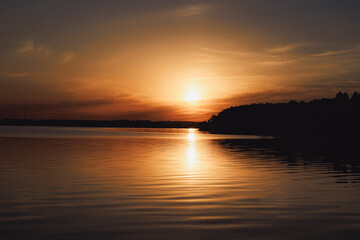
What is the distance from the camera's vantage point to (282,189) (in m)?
21.1

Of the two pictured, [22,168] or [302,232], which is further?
[22,168]

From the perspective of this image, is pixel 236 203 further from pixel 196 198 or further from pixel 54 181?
pixel 54 181

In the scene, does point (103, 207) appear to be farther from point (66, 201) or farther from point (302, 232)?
point (302, 232)

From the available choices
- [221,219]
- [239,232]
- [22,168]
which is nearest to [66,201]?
[221,219]

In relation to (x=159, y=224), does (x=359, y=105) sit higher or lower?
higher

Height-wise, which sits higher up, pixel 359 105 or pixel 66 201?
pixel 359 105

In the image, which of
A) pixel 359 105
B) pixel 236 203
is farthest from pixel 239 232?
pixel 359 105

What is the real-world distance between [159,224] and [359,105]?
203 m

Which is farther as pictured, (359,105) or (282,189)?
(359,105)

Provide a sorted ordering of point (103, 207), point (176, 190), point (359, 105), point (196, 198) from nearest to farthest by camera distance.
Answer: point (103, 207) → point (196, 198) → point (176, 190) → point (359, 105)

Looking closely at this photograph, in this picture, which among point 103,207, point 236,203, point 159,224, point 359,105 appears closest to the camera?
point 159,224

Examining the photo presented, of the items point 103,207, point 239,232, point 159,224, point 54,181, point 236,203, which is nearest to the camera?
point 239,232

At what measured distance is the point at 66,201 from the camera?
55.5 ft

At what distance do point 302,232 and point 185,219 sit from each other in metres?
4.32
